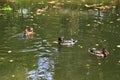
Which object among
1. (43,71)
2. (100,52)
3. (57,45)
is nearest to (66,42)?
(57,45)

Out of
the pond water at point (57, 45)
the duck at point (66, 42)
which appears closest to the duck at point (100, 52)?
the pond water at point (57, 45)

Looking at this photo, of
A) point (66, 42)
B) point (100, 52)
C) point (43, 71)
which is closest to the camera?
point (43, 71)

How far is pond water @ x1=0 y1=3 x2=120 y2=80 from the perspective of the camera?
18.5 metres

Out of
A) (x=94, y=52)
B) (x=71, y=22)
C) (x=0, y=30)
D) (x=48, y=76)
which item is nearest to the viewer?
(x=48, y=76)

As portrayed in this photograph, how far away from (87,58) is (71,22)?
980 centimetres

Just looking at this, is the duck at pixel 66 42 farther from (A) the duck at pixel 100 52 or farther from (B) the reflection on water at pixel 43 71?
(B) the reflection on water at pixel 43 71

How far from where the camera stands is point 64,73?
60.4 feet

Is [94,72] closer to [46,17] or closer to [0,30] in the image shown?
[0,30]

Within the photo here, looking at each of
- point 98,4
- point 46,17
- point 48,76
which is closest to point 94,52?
point 48,76

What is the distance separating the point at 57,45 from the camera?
75.5ft

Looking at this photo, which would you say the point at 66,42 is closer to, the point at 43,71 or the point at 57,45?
the point at 57,45

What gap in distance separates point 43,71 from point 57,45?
15.2ft

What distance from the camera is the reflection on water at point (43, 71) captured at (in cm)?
1772

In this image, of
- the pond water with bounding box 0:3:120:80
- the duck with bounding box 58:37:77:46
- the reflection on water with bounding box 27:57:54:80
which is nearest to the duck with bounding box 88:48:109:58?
the pond water with bounding box 0:3:120:80
